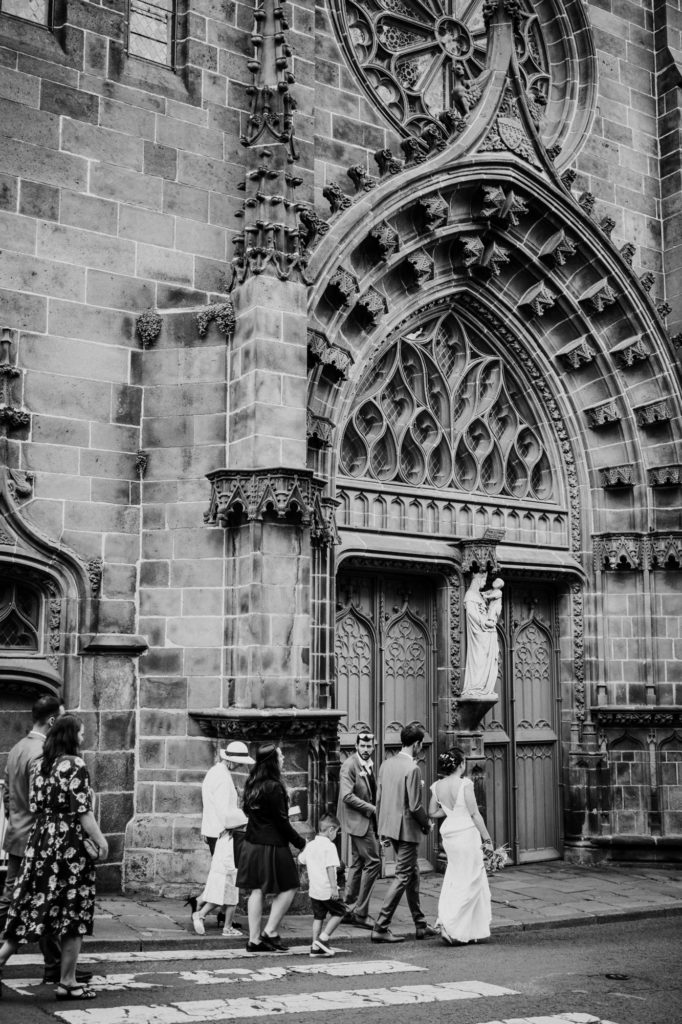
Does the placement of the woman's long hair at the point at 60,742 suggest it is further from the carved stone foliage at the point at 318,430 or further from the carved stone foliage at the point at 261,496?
the carved stone foliage at the point at 318,430

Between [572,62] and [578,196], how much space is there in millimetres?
2236

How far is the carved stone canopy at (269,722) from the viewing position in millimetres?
10523

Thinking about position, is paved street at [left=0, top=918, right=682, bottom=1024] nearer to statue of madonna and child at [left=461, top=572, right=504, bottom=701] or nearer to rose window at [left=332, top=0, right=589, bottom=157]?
statue of madonna and child at [left=461, top=572, right=504, bottom=701]

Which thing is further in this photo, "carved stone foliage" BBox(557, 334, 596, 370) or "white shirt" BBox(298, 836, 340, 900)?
"carved stone foliage" BBox(557, 334, 596, 370)

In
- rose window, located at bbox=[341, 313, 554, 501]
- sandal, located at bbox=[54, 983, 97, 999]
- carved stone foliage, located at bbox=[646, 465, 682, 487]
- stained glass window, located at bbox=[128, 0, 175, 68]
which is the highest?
stained glass window, located at bbox=[128, 0, 175, 68]

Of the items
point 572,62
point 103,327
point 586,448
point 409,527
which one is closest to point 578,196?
point 572,62

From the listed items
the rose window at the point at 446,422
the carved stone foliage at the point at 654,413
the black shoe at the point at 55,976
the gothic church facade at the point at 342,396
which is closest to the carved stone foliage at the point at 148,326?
the gothic church facade at the point at 342,396

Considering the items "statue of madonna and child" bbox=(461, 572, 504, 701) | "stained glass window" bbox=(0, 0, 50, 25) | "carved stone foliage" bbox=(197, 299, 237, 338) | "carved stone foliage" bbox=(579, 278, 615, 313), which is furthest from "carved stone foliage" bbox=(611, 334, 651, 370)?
"stained glass window" bbox=(0, 0, 50, 25)

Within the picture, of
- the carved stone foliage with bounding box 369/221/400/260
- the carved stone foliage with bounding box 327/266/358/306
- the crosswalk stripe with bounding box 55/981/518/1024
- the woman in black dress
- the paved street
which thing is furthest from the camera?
the carved stone foliage with bounding box 369/221/400/260

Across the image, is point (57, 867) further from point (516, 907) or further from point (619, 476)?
point (619, 476)

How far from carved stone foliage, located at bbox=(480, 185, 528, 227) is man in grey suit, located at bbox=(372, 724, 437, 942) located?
23.7 feet

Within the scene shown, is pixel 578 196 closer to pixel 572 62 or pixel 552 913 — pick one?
pixel 572 62

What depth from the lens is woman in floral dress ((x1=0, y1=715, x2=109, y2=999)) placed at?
6.91 m

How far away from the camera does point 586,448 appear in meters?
15.4
